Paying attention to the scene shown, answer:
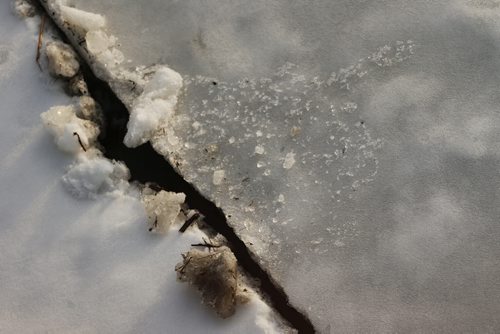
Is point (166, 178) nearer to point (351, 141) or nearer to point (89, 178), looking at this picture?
point (89, 178)

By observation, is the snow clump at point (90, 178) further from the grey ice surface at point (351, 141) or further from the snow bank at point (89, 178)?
the grey ice surface at point (351, 141)

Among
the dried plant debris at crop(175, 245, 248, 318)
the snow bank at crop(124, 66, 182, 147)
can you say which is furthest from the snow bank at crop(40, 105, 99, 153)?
the dried plant debris at crop(175, 245, 248, 318)

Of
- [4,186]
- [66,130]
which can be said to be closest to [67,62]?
[66,130]

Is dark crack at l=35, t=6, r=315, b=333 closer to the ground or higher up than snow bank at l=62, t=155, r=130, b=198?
higher up

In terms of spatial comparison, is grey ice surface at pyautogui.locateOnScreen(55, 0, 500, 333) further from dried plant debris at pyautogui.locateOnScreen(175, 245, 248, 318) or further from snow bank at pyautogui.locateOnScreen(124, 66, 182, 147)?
dried plant debris at pyautogui.locateOnScreen(175, 245, 248, 318)

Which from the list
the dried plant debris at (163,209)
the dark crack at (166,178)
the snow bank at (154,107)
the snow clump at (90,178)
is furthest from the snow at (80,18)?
the dried plant debris at (163,209)

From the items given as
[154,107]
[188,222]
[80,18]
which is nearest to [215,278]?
[188,222]

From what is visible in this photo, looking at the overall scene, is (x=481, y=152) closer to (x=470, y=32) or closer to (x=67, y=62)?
(x=470, y=32)
